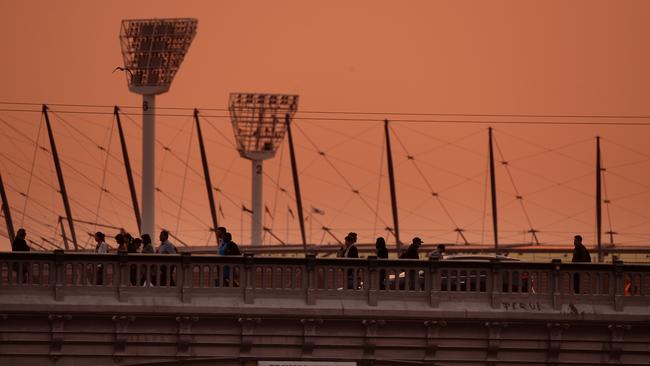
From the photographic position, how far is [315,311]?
5834 centimetres

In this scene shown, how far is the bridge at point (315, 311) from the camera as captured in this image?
57.5 meters

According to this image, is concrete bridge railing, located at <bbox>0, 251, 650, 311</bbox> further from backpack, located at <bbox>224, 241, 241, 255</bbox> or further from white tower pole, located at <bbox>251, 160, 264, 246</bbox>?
white tower pole, located at <bbox>251, 160, 264, 246</bbox>

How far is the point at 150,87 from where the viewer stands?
12750 cm

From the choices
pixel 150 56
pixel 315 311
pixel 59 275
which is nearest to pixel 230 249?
pixel 315 311

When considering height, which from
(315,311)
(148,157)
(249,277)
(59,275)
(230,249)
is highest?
(148,157)

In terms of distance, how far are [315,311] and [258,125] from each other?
100.0 meters

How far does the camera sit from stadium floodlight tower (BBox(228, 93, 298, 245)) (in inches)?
6038

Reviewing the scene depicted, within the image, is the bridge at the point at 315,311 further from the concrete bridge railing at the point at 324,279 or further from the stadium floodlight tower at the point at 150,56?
the stadium floodlight tower at the point at 150,56

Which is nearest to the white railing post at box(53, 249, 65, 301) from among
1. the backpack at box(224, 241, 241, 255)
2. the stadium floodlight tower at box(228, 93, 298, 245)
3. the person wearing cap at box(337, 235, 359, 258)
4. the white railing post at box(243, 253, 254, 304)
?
the white railing post at box(243, 253, 254, 304)

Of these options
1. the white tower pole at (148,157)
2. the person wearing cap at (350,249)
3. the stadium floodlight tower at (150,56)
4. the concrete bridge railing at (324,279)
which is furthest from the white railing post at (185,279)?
the white tower pole at (148,157)

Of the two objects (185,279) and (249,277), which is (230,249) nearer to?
(249,277)

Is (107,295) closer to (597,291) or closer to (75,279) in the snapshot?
(75,279)

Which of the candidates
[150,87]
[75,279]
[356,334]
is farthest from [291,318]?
[150,87]

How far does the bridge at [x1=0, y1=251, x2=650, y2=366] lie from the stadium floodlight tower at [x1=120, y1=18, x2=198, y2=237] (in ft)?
218
